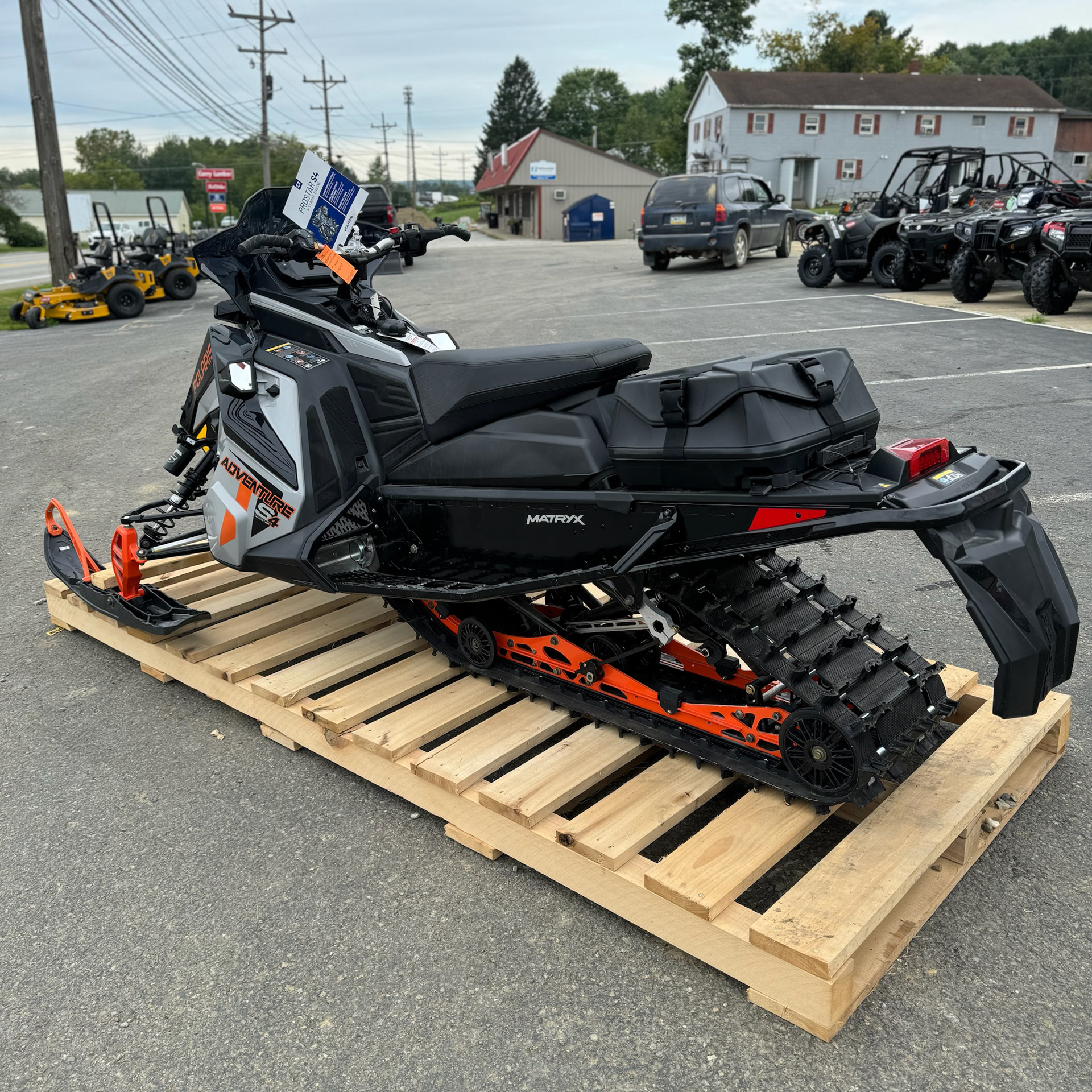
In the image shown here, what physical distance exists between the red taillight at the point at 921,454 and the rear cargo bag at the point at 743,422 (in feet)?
0.55

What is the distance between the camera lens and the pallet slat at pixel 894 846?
7.00 feet

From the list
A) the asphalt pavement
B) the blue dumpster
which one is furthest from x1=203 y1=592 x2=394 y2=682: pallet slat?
the blue dumpster

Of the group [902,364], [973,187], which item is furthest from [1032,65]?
[902,364]

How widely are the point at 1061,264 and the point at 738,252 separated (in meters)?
7.70

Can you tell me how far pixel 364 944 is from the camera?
96.5 inches

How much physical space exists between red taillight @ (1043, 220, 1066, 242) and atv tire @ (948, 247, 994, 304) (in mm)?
1466

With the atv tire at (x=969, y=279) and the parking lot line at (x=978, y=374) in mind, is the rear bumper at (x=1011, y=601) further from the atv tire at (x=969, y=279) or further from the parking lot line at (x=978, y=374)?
the atv tire at (x=969, y=279)

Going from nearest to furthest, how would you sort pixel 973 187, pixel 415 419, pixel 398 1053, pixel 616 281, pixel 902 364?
1. pixel 398 1053
2. pixel 415 419
3. pixel 902 364
4. pixel 973 187
5. pixel 616 281

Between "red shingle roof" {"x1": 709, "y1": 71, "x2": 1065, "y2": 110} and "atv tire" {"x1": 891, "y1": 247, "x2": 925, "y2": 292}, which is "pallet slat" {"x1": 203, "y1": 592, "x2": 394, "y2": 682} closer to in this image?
"atv tire" {"x1": 891, "y1": 247, "x2": 925, "y2": 292}

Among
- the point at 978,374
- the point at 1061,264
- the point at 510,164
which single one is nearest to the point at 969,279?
the point at 1061,264

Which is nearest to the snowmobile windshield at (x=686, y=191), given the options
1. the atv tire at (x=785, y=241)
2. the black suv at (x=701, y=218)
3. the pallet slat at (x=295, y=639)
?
the black suv at (x=701, y=218)

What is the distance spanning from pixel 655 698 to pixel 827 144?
5142 cm

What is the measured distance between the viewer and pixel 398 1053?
6.96 ft

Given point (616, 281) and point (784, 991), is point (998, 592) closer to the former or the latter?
point (784, 991)
